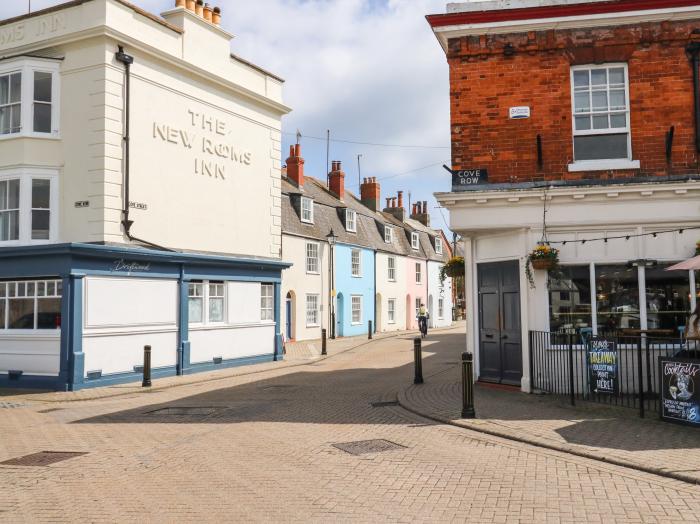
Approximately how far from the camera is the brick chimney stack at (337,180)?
39906mm

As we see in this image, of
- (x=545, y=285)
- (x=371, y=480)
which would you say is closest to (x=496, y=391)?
(x=545, y=285)

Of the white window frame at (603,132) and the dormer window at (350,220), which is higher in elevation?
the dormer window at (350,220)

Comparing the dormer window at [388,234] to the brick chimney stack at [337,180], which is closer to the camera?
the brick chimney stack at [337,180]

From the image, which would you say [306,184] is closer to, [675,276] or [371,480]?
[675,276]

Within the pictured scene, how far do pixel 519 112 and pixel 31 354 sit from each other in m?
12.8

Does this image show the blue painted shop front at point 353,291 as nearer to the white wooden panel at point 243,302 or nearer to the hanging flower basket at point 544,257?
the white wooden panel at point 243,302

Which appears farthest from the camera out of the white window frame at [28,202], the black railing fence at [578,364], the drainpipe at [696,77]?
the white window frame at [28,202]

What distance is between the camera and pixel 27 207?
1714 centimetres

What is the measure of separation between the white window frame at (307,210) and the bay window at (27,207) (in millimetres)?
16201

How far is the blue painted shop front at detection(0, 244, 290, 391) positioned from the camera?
1577 cm

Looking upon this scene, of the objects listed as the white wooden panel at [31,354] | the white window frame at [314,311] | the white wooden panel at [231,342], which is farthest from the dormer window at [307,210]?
the white wooden panel at [31,354]

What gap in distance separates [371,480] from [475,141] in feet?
27.9

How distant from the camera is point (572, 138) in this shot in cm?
1352

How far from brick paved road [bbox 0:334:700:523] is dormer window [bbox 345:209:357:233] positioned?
1000 inches
